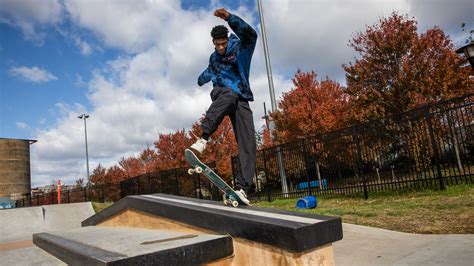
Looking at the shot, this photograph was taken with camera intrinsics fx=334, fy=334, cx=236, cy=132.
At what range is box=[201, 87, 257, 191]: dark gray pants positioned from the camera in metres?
3.55

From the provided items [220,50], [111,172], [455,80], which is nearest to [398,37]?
[455,80]

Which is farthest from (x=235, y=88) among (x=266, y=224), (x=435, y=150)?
(x=435, y=150)

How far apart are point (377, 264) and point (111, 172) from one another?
35832 millimetres

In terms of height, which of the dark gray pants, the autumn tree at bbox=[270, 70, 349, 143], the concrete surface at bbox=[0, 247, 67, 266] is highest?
the autumn tree at bbox=[270, 70, 349, 143]

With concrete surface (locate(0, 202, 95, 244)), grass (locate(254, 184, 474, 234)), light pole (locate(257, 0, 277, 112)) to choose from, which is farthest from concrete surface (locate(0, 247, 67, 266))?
light pole (locate(257, 0, 277, 112))

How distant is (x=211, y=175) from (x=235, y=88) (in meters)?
1.03

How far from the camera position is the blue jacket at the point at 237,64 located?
150 inches

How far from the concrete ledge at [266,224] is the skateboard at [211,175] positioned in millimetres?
Result: 375

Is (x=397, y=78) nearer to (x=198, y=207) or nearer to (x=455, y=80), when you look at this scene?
(x=455, y=80)

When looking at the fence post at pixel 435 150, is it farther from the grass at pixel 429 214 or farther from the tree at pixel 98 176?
the tree at pixel 98 176

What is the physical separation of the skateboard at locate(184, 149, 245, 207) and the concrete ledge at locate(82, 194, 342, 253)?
1.23 feet

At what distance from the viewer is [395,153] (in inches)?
424

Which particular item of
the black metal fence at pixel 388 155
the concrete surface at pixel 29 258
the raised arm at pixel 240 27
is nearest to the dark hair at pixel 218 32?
the raised arm at pixel 240 27

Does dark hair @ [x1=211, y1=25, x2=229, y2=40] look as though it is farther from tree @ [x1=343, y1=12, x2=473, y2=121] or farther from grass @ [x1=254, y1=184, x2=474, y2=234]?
tree @ [x1=343, y1=12, x2=473, y2=121]
